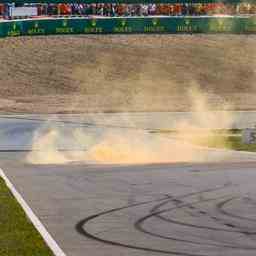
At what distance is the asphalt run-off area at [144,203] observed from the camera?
15.8 metres

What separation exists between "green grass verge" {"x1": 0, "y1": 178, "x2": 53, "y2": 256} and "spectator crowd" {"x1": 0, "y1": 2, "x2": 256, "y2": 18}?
163 feet

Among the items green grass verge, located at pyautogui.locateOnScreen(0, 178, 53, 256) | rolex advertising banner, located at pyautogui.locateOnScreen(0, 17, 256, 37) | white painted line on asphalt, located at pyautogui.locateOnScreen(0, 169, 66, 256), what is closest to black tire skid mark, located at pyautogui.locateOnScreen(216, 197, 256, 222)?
white painted line on asphalt, located at pyautogui.locateOnScreen(0, 169, 66, 256)

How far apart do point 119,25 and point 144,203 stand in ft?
154

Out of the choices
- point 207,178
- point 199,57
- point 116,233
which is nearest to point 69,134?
→ point 207,178

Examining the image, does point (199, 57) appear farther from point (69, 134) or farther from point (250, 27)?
point (69, 134)

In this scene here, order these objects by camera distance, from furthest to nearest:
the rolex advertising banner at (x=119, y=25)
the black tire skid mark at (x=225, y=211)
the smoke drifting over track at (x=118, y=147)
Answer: the rolex advertising banner at (x=119, y=25), the smoke drifting over track at (x=118, y=147), the black tire skid mark at (x=225, y=211)

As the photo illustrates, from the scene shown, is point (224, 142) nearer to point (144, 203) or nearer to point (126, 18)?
point (144, 203)

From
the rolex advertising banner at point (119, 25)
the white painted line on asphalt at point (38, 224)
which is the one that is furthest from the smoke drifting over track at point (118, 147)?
the rolex advertising banner at point (119, 25)

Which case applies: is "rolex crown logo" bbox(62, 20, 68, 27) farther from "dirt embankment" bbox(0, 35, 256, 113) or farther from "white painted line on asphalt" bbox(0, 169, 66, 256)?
"white painted line on asphalt" bbox(0, 169, 66, 256)

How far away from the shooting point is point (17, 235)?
16375mm

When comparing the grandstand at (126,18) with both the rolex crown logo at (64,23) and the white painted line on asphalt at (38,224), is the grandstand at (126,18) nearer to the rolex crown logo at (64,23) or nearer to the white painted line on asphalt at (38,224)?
the rolex crown logo at (64,23)

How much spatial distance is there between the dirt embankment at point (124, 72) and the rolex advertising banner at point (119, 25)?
1312 millimetres

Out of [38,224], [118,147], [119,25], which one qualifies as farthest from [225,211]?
[119,25]

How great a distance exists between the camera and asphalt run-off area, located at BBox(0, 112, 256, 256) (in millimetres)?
15758
